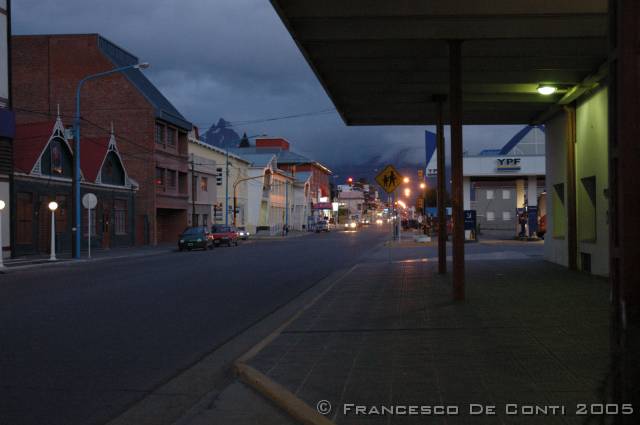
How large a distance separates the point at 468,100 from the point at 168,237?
4126 centimetres

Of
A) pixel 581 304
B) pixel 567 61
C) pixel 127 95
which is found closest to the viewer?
pixel 581 304

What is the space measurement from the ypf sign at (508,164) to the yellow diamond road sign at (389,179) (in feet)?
77.3

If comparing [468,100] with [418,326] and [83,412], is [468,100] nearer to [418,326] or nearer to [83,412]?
[418,326]

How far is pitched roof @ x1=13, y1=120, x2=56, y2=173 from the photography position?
3391 centimetres

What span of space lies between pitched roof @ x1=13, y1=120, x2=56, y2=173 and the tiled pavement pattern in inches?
979

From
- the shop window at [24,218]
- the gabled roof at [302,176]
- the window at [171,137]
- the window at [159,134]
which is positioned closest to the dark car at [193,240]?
the shop window at [24,218]

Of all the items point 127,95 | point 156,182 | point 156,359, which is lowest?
point 156,359

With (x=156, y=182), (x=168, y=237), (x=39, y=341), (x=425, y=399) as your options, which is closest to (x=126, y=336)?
(x=39, y=341)

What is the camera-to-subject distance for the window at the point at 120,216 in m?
44.4

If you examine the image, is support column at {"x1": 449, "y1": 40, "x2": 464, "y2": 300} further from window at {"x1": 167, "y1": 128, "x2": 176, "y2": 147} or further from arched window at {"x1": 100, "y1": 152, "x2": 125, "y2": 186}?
window at {"x1": 167, "y1": 128, "x2": 176, "y2": 147}

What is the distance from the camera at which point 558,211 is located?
21375 mm

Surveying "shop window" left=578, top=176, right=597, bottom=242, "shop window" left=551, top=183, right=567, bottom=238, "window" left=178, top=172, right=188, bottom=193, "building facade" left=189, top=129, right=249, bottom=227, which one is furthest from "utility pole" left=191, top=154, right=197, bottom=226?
"shop window" left=578, top=176, right=597, bottom=242

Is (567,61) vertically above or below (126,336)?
above

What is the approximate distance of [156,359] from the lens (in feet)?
28.0
